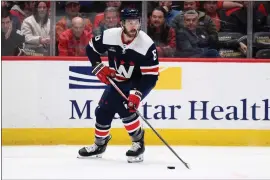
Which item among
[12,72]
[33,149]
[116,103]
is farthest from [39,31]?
[116,103]

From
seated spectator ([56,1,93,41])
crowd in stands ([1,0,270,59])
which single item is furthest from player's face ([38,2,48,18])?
seated spectator ([56,1,93,41])

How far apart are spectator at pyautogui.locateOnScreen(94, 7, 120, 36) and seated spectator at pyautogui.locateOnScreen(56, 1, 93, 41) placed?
0.10 metres

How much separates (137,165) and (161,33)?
5.15 ft

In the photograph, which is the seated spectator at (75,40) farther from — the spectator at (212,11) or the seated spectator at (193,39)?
the spectator at (212,11)

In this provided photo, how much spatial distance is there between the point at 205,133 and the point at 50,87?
1306mm

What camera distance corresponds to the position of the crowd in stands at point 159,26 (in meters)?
5.20

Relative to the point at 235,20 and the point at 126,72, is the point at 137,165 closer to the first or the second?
the point at 126,72

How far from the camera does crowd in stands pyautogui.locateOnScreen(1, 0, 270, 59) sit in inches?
205

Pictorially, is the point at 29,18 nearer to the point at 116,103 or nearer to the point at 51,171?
the point at 116,103

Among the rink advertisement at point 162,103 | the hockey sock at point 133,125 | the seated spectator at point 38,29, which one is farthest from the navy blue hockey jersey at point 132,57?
the seated spectator at point 38,29

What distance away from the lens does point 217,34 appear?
5336mm

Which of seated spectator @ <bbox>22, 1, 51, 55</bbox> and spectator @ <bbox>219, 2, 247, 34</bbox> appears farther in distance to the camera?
spectator @ <bbox>219, 2, 247, 34</bbox>

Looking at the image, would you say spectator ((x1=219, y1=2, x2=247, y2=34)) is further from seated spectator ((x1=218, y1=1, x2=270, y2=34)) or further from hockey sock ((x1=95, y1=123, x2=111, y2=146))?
hockey sock ((x1=95, y1=123, x2=111, y2=146))

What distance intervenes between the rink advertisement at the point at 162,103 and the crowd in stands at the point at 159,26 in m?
0.26
